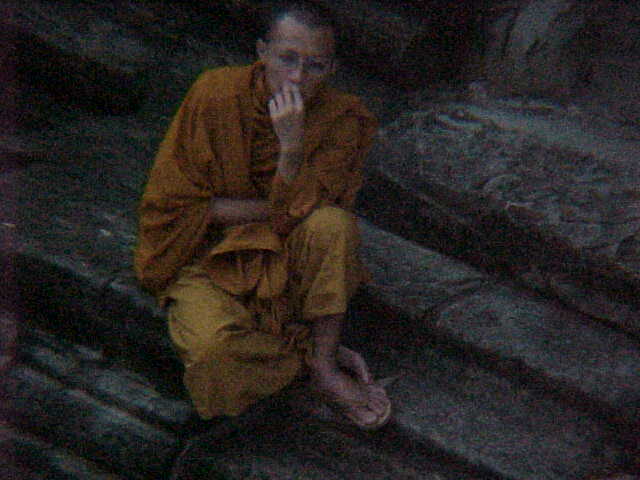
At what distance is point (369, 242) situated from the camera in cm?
343

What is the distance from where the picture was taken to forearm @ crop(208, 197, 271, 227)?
257cm

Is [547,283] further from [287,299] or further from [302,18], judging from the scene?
[302,18]

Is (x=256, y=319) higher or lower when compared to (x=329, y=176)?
lower

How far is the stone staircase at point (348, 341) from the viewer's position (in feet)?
8.33

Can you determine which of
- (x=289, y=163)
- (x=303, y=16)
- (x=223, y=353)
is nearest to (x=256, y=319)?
(x=223, y=353)

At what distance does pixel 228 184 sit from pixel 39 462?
0.99 metres

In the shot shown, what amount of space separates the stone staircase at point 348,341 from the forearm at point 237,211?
35 cm

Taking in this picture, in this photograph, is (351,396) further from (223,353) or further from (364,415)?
(223,353)

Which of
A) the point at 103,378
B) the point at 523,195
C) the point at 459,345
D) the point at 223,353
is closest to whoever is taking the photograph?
the point at 223,353

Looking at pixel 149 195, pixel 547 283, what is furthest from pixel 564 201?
pixel 149 195

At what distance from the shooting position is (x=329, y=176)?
2.64 meters

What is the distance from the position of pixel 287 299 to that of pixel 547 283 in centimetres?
113

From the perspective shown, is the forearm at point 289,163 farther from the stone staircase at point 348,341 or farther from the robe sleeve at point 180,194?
the stone staircase at point 348,341

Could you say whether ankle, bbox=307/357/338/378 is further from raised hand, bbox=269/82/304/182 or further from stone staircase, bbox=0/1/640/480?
raised hand, bbox=269/82/304/182
